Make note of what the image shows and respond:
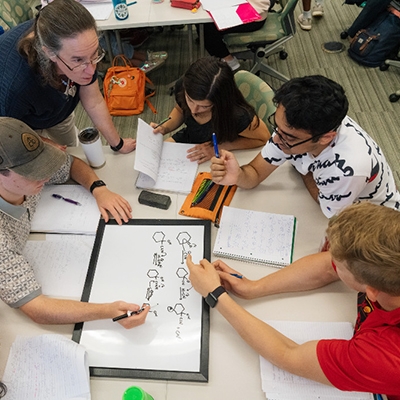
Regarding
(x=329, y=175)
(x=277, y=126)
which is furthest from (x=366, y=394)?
(x=277, y=126)

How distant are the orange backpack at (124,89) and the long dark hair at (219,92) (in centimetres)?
138

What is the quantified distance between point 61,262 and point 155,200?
0.40 m

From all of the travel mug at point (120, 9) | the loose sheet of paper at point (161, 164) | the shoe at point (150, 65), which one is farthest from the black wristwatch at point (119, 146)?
the shoe at point (150, 65)

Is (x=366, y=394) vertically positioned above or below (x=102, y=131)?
below

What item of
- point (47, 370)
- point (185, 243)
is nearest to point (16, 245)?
point (47, 370)

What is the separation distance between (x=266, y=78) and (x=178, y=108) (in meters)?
1.63

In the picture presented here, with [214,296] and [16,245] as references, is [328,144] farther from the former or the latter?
[16,245]

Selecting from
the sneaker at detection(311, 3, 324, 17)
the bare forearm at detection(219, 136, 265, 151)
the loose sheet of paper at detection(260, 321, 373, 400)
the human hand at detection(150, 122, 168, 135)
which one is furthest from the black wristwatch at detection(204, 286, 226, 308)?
the sneaker at detection(311, 3, 324, 17)

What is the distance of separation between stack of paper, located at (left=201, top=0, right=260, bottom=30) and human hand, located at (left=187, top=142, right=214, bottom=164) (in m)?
1.21

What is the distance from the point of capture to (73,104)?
1.65 m

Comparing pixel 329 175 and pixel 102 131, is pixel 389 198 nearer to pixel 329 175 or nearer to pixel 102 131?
pixel 329 175

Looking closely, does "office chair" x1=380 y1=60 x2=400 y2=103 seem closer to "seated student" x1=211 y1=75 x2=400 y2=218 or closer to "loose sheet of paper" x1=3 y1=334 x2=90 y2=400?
"seated student" x1=211 y1=75 x2=400 y2=218

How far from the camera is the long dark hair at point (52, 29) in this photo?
1.24 metres

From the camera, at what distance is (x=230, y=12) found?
251 cm
